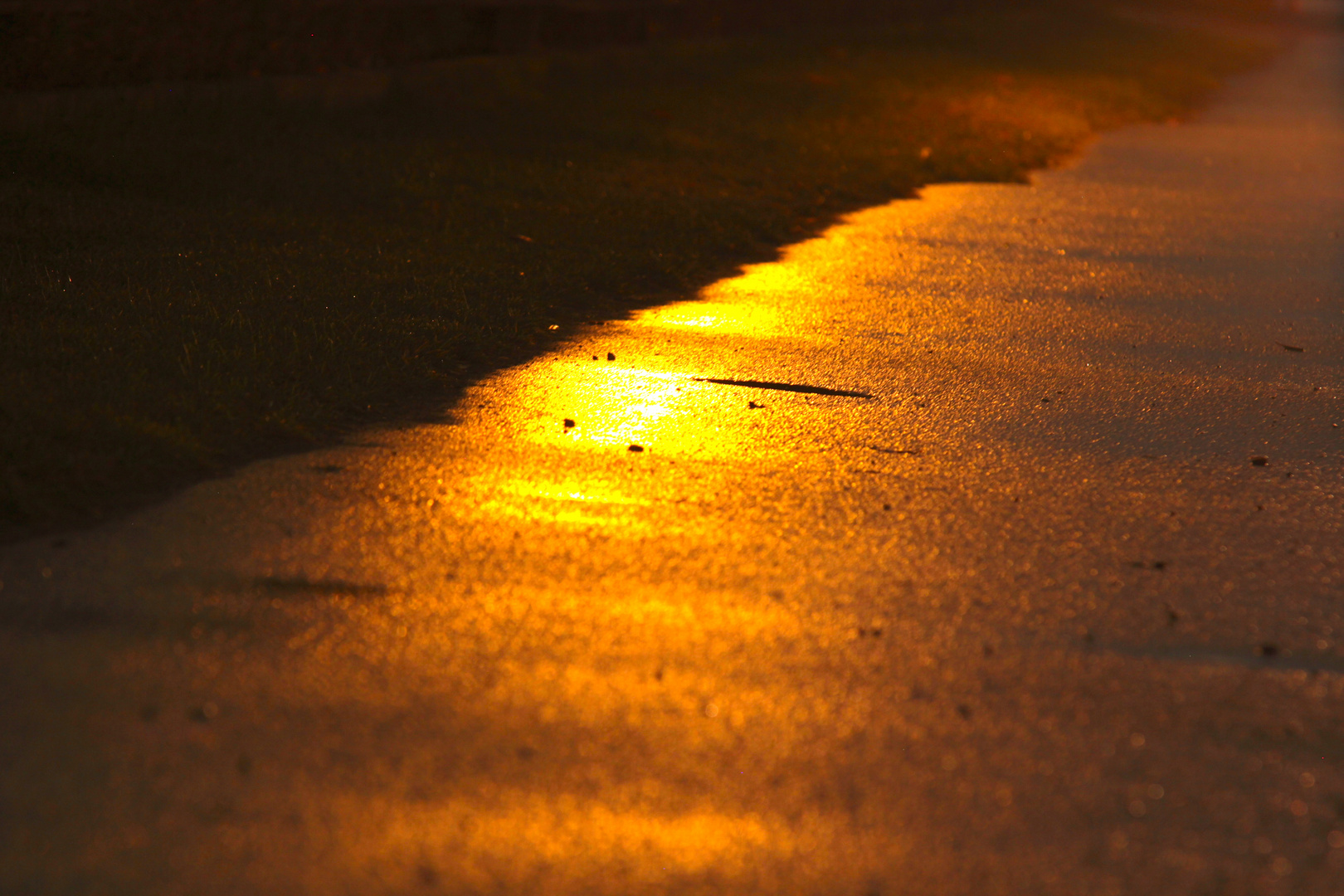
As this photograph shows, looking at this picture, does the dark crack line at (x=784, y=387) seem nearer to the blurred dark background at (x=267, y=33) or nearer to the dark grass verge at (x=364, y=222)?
the dark grass verge at (x=364, y=222)

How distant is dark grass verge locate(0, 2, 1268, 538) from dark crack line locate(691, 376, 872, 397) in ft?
2.76

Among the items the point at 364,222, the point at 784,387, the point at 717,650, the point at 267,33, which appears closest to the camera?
the point at 717,650

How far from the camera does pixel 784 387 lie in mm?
5094

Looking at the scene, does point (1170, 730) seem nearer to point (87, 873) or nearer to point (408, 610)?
point (408, 610)

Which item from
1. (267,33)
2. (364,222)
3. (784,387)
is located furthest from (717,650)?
(267,33)

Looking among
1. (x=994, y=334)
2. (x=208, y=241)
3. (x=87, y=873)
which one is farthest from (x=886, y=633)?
(x=208, y=241)

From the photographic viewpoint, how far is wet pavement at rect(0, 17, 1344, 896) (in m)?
2.42

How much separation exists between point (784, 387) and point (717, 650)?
216 centimetres

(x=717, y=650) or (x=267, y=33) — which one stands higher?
(x=267, y=33)

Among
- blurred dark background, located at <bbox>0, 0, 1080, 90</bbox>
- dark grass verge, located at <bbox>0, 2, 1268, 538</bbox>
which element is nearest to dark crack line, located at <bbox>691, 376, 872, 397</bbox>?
dark grass verge, located at <bbox>0, 2, 1268, 538</bbox>

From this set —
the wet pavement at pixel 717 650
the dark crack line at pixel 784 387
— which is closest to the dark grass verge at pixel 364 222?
the wet pavement at pixel 717 650

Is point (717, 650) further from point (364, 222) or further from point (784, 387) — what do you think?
point (364, 222)

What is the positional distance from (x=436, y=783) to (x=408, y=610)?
706mm

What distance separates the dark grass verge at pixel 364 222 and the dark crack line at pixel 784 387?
84 centimetres
